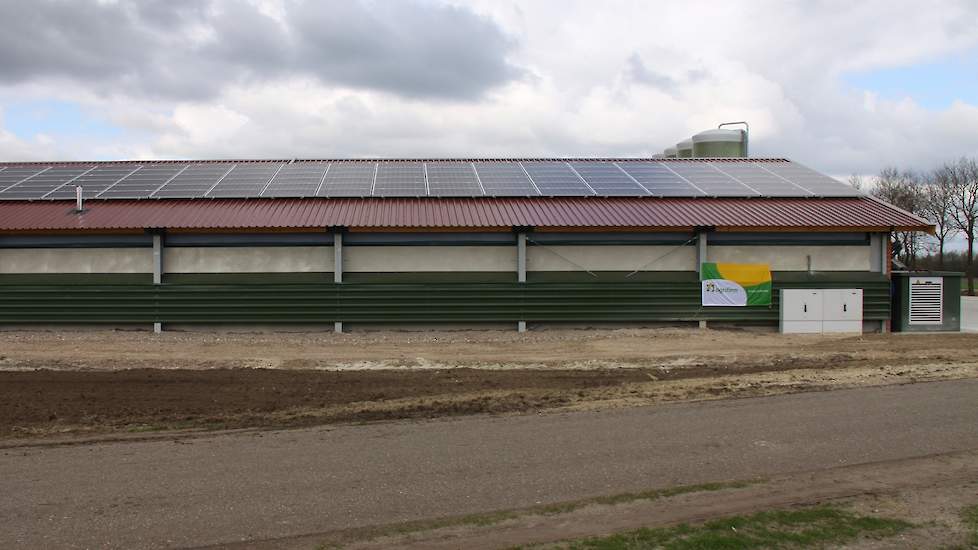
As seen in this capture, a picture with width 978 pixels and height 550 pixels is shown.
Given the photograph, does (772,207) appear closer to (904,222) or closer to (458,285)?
(904,222)

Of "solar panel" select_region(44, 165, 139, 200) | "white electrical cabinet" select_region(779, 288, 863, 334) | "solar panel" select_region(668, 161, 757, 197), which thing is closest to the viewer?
"white electrical cabinet" select_region(779, 288, 863, 334)

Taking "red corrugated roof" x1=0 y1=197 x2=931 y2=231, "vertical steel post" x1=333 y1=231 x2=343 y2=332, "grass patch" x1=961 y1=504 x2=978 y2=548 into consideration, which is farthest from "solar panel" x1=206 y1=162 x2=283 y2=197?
"grass patch" x1=961 y1=504 x2=978 y2=548

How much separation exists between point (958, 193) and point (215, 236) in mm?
56637

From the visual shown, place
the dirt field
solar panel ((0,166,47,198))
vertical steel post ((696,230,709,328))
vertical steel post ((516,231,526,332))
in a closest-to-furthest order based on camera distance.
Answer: the dirt field < vertical steel post ((516,231,526,332)) < vertical steel post ((696,230,709,328)) < solar panel ((0,166,47,198))

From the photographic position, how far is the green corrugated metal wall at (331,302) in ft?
69.6

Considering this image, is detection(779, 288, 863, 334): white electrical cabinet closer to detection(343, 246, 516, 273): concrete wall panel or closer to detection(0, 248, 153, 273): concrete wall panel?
detection(343, 246, 516, 273): concrete wall panel

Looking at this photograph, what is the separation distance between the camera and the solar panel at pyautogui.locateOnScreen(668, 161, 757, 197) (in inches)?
956

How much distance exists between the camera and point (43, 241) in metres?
21.6

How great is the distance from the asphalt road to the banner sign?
36.4 feet

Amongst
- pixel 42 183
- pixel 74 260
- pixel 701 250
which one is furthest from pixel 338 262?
pixel 42 183

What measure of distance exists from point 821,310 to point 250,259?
16.4m

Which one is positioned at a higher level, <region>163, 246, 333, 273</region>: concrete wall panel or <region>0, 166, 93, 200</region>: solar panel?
<region>0, 166, 93, 200</region>: solar panel

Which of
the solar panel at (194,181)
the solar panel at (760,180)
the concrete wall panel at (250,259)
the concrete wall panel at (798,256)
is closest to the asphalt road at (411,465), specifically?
the concrete wall panel at (798,256)

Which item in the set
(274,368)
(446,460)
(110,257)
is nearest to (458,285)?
(274,368)
